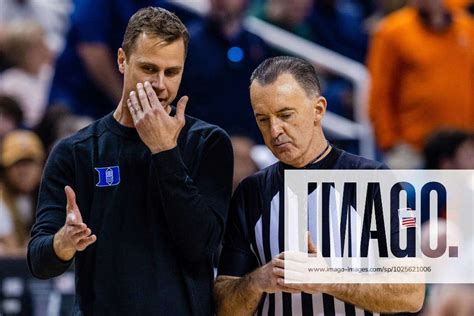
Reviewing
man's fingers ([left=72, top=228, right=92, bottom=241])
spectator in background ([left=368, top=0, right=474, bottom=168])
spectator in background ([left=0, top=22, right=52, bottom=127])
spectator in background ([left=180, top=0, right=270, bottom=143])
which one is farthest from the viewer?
spectator in background ([left=0, top=22, right=52, bottom=127])

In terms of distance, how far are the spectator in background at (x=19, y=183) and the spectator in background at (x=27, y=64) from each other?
0.42m

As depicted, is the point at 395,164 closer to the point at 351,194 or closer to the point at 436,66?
the point at 436,66

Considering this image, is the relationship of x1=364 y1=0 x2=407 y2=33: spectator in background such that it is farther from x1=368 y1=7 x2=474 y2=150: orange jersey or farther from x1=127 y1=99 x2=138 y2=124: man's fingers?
x1=127 y1=99 x2=138 y2=124: man's fingers

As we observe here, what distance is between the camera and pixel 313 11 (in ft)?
19.2

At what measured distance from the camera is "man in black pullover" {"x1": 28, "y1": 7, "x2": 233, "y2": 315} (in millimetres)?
2779

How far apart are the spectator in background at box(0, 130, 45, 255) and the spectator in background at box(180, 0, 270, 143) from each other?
3.44 feet

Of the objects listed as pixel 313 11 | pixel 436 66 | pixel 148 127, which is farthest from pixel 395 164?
pixel 148 127

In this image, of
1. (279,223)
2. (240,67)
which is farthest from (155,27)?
(240,67)

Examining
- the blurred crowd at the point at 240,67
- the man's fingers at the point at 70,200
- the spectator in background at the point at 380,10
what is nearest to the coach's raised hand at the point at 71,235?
the man's fingers at the point at 70,200

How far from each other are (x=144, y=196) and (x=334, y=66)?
2969mm

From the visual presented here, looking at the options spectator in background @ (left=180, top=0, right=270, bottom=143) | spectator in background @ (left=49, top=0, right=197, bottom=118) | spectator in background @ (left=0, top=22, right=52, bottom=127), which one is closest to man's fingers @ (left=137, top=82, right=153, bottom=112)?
spectator in background @ (left=180, top=0, right=270, bottom=143)

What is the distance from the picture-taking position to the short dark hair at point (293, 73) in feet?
9.66

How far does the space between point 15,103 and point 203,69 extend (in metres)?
1.50
